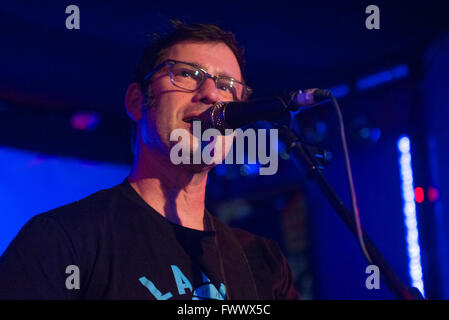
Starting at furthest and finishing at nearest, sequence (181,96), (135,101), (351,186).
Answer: (135,101), (181,96), (351,186)

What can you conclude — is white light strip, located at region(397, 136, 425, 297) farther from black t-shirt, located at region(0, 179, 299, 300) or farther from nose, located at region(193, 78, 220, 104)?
nose, located at region(193, 78, 220, 104)

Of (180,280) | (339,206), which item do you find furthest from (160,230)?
(339,206)

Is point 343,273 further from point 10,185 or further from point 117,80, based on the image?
point 10,185

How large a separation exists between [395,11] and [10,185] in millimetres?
2455

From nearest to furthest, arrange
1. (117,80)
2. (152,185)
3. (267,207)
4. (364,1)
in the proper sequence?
(152,185) < (364,1) < (117,80) < (267,207)

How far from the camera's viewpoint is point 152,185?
65.8 inches

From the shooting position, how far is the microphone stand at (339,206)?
1287 millimetres

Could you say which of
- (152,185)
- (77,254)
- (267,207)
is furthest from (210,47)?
(267,207)

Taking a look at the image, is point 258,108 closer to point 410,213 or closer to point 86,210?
point 86,210

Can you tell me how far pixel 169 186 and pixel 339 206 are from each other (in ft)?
2.04

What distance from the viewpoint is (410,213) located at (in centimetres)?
321

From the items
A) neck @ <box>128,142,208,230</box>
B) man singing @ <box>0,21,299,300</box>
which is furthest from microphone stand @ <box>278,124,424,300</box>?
neck @ <box>128,142,208,230</box>

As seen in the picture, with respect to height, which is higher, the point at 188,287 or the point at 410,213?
the point at 410,213

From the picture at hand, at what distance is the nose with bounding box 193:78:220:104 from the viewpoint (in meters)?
1.60
